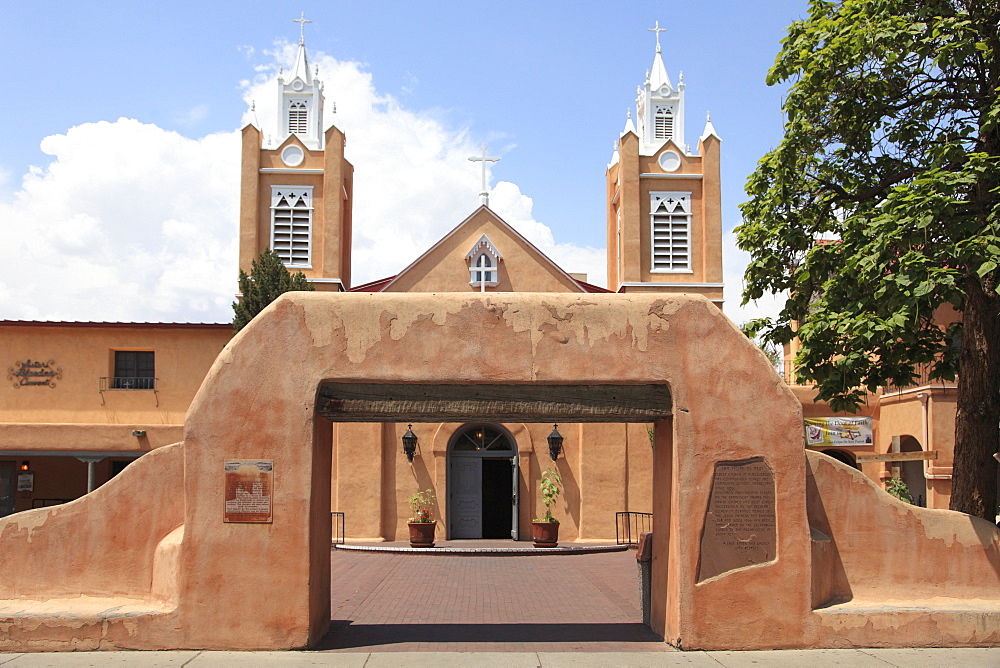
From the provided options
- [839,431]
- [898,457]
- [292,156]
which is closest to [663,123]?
[839,431]

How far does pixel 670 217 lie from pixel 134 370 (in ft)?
51.8

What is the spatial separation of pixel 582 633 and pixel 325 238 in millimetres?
19196

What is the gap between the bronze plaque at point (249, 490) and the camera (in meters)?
9.26

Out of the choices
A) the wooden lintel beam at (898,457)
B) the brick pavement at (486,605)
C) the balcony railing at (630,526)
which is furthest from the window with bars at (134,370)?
the wooden lintel beam at (898,457)

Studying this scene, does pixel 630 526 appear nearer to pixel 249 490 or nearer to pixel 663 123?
pixel 663 123

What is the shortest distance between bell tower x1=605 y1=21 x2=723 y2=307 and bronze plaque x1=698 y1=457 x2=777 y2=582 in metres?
18.6

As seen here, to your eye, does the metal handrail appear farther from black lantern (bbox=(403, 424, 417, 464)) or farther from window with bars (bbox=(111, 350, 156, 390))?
window with bars (bbox=(111, 350, 156, 390))

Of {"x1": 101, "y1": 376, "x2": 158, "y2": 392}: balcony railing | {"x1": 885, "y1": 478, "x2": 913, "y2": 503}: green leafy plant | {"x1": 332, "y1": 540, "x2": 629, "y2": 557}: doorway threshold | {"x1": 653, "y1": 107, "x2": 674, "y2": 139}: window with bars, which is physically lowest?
{"x1": 332, "y1": 540, "x2": 629, "y2": 557}: doorway threshold

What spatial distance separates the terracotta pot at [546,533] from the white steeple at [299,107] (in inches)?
564

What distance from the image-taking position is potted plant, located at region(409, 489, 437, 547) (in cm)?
2266

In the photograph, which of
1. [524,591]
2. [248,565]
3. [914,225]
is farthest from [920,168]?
[248,565]

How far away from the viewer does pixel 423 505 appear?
24.1 metres

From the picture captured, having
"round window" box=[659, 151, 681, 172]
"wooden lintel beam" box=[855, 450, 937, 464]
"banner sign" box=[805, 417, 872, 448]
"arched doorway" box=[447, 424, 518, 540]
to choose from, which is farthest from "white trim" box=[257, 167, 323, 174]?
"wooden lintel beam" box=[855, 450, 937, 464]

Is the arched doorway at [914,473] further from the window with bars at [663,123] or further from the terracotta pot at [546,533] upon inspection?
the window with bars at [663,123]
